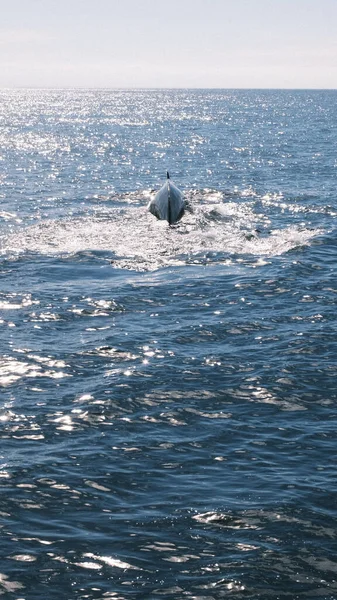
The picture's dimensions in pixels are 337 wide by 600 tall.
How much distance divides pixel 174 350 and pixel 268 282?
33.5 feet

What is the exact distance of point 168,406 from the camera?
76.2 ft

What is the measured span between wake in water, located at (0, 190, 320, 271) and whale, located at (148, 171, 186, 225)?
0.59 metres

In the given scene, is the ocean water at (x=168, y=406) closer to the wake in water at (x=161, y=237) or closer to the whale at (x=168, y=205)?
the wake in water at (x=161, y=237)

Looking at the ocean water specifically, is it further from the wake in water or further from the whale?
the whale

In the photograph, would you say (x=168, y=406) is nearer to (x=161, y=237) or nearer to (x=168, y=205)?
(x=161, y=237)

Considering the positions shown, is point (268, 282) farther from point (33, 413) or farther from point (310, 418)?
point (33, 413)

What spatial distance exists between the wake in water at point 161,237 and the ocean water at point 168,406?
0.21m

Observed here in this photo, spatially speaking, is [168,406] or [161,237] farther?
[161,237]

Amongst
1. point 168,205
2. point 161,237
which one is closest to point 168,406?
point 161,237

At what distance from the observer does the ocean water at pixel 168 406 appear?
1571 cm

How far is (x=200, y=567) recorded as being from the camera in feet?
50.7

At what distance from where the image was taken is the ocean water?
1571 centimetres

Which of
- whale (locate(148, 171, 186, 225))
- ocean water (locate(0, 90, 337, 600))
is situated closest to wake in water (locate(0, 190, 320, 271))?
ocean water (locate(0, 90, 337, 600))

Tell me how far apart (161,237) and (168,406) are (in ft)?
77.9
